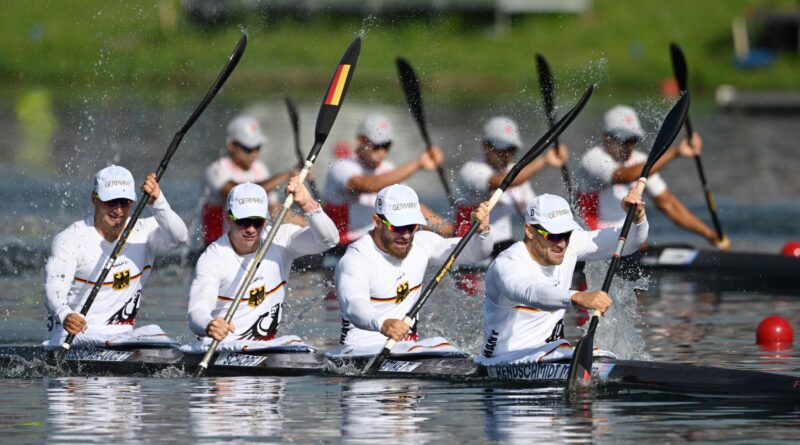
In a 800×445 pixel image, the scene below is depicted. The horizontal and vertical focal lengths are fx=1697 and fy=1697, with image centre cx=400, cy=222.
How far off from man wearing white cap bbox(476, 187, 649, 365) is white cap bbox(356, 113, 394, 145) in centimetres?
619

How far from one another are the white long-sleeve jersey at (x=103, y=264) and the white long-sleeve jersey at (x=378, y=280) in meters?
2.04

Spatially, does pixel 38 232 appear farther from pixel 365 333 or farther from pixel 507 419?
pixel 507 419

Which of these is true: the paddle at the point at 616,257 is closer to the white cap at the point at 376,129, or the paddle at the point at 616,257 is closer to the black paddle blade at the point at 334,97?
the black paddle blade at the point at 334,97

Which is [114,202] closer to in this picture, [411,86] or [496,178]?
[496,178]

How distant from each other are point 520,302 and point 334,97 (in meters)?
4.28

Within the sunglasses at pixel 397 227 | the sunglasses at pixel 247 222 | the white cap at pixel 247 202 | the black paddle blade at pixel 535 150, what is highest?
the black paddle blade at pixel 535 150

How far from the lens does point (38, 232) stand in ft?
85.6

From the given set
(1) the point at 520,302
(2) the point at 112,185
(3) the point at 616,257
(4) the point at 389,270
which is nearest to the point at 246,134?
(2) the point at 112,185

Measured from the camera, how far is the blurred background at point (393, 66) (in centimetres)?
4816

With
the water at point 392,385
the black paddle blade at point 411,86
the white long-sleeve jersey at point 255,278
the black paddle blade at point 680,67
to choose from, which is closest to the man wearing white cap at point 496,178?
the water at point 392,385

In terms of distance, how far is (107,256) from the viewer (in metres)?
15.5

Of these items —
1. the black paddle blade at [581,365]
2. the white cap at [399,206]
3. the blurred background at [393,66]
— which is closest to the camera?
the black paddle blade at [581,365]

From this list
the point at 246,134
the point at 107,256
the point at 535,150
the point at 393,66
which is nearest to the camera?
the point at 107,256

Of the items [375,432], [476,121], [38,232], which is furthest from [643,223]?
[476,121]
